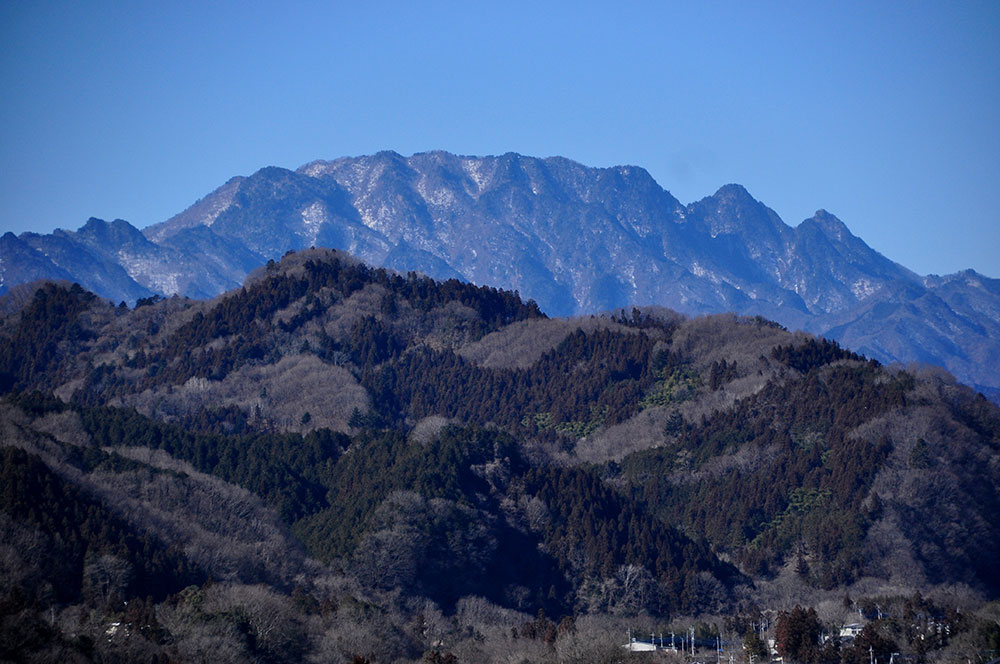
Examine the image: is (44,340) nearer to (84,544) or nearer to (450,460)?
(450,460)

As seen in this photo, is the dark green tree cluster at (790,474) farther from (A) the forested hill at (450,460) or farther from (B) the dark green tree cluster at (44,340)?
(B) the dark green tree cluster at (44,340)

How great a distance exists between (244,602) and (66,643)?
17283 millimetres

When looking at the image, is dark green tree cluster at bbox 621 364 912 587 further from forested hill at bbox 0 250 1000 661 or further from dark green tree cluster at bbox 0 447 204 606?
dark green tree cluster at bbox 0 447 204 606

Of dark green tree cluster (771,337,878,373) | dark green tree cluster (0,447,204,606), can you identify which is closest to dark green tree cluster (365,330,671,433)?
dark green tree cluster (771,337,878,373)

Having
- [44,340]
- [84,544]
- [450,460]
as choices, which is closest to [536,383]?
[450,460]

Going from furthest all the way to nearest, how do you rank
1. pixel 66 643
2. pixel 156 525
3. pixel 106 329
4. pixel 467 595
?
pixel 106 329, pixel 467 595, pixel 156 525, pixel 66 643

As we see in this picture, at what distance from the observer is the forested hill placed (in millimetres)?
100438

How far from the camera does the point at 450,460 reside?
122 metres

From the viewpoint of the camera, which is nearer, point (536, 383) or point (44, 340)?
point (536, 383)

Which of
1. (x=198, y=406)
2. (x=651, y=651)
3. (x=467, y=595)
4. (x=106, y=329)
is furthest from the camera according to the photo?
(x=106, y=329)

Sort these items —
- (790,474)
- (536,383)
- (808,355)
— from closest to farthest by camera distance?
(790,474)
(808,355)
(536,383)

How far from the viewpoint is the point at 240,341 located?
174875mm

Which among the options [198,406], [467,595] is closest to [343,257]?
[198,406]

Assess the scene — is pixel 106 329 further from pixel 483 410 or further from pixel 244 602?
pixel 244 602
